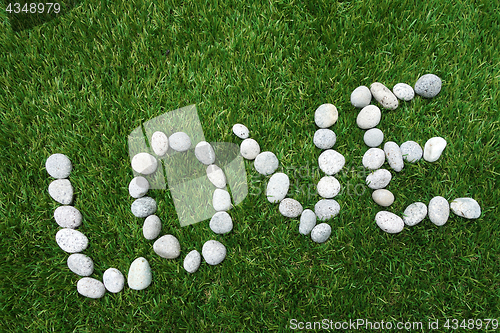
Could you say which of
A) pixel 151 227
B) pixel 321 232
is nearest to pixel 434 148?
A: pixel 321 232

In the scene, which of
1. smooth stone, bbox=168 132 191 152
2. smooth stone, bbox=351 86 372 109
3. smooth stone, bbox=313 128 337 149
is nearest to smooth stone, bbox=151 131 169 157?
smooth stone, bbox=168 132 191 152

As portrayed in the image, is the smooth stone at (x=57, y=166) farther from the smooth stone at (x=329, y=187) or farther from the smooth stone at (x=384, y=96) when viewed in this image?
the smooth stone at (x=384, y=96)

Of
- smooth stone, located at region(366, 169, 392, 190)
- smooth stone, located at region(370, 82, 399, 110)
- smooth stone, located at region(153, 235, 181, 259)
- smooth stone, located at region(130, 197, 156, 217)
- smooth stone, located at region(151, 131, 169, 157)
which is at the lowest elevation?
smooth stone, located at region(153, 235, 181, 259)

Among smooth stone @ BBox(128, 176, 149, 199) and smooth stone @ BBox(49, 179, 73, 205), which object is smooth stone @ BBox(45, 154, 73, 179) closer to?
smooth stone @ BBox(49, 179, 73, 205)

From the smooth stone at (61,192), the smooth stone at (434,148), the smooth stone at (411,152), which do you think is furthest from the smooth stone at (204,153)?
the smooth stone at (434,148)

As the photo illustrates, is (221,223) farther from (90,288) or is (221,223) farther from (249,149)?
(90,288)

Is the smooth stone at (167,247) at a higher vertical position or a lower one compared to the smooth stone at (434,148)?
lower
